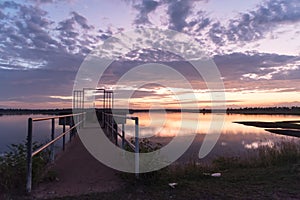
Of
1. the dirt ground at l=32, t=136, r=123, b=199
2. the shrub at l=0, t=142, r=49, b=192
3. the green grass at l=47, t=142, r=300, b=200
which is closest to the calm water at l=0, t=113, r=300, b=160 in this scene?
the dirt ground at l=32, t=136, r=123, b=199

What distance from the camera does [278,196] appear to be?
4.79m

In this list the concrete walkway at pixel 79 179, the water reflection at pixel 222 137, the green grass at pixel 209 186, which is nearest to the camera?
the green grass at pixel 209 186

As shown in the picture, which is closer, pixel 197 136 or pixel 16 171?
pixel 16 171

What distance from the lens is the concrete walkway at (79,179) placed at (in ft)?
16.1

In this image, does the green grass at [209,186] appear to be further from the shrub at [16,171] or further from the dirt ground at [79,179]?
the shrub at [16,171]

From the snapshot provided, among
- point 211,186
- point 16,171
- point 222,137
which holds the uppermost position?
point 16,171

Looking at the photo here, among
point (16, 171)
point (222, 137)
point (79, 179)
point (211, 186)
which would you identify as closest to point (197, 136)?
point (222, 137)

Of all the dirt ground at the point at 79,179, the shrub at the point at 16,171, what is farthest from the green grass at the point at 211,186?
the shrub at the point at 16,171

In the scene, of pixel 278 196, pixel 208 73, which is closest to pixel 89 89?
pixel 208 73

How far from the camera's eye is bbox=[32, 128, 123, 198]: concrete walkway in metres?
4.91

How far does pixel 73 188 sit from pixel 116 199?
93 centimetres

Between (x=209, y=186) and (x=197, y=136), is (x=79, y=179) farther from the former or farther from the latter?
(x=197, y=136)

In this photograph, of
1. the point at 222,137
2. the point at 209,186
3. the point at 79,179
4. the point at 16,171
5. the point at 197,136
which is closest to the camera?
the point at 16,171

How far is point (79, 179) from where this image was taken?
18.4 feet
